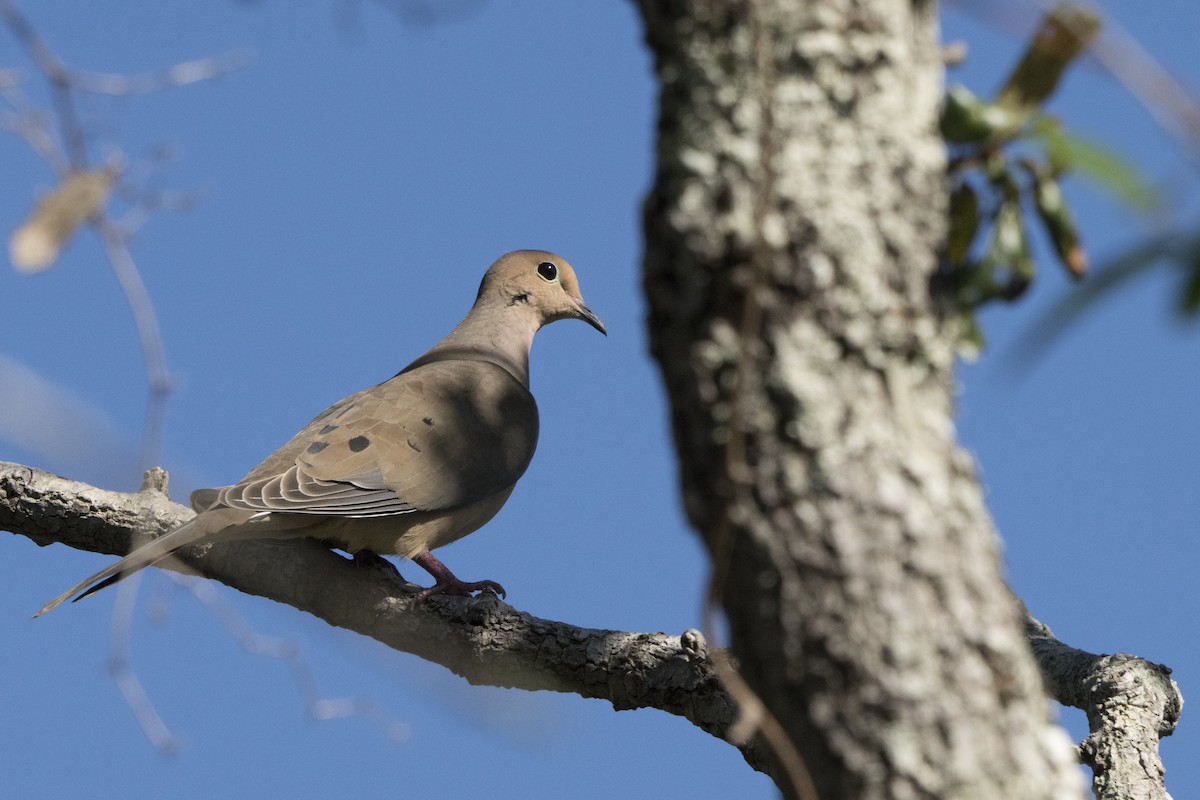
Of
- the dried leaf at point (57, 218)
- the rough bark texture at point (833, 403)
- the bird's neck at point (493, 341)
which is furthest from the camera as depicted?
the bird's neck at point (493, 341)

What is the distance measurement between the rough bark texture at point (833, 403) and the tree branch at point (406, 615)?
1.83 metres

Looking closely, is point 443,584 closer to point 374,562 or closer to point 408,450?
point 374,562

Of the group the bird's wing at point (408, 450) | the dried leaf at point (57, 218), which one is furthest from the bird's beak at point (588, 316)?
the dried leaf at point (57, 218)

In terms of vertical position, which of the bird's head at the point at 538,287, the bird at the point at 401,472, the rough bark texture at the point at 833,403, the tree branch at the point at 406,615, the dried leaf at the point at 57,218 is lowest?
the rough bark texture at the point at 833,403

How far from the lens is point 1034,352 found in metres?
1.16

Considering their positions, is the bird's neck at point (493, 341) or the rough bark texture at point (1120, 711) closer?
the rough bark texture at point (1120, 711)

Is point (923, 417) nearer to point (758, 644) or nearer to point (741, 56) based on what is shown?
point (758, 644)

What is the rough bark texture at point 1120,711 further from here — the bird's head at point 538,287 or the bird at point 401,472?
the bird's head at point 538,287

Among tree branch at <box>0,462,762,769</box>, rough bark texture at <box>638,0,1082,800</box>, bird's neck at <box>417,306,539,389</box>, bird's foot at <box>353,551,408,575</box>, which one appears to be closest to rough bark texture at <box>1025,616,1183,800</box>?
tree branch at <box>0,462,762,769</box>

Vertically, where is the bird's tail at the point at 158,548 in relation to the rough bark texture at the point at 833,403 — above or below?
above

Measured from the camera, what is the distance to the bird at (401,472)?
395 centimetres

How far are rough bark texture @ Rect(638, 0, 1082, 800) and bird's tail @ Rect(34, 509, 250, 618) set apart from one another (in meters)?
2.46

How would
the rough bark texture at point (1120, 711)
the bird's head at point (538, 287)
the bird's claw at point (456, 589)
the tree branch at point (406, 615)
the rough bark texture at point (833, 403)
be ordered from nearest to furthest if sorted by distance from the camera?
1. the rough bark texture at point (833, 403)
2. the rough bark texture at point (1120, 711)
3. the tree branch at point (406, 615)
4. the bird's claw at point (456, 589)
5. the bird's head at point (538, 287)

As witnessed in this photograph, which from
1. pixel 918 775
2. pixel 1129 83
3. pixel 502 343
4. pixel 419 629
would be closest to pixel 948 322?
pixel 1129 83
